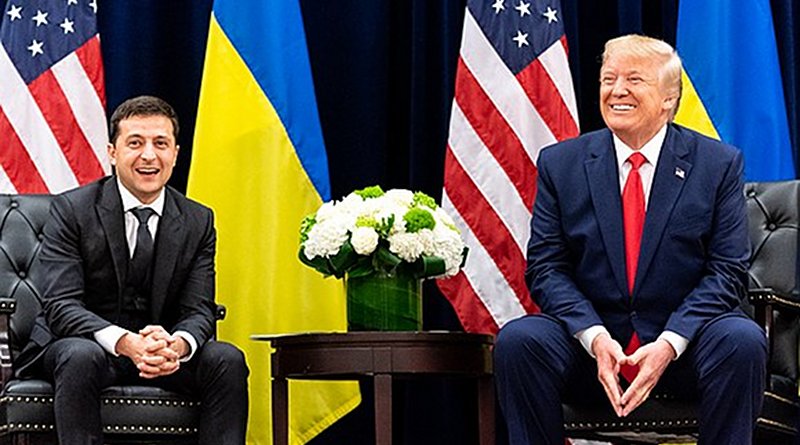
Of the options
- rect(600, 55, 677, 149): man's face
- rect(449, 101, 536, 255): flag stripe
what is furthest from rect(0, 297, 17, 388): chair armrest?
rect(600, 55, 677, 149): man's face

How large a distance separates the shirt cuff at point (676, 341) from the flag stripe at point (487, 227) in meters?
1.27

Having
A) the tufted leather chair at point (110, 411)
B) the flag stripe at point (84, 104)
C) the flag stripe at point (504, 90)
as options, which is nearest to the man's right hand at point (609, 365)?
the tufted leather chair at point (110, 411)

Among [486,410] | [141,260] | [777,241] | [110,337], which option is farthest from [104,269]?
[777,241]

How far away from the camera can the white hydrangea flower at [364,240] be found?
4469mm

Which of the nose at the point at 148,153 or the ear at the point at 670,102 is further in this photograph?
the nose at the point at 148,153

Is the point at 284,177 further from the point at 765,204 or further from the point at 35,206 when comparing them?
the point at 765,204

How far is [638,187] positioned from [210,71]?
1.77m

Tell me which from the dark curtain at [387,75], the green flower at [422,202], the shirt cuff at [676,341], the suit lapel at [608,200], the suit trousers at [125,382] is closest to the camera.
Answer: the shirt cuff at [676,341]

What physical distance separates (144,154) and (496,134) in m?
1.37

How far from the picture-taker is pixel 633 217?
14.0 feet

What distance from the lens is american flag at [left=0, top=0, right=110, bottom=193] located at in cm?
512

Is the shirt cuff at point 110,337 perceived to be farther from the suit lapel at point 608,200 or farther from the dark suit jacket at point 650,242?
the suit lapel at point 608,200

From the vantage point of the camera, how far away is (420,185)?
18.4 ft

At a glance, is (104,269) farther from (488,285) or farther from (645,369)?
(645,369)
